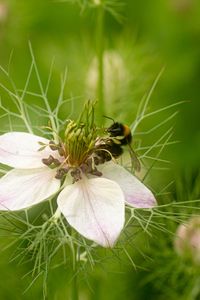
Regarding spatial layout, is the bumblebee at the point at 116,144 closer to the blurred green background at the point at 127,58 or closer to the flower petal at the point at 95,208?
the flower petal at the point at 95,208

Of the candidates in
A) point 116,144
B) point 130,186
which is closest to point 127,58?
point 116,144

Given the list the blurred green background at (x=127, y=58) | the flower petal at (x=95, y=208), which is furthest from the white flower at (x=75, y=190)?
the blurred green background at (x=127, y=58)

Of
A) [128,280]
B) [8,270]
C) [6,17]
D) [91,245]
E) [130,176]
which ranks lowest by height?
[128,280]

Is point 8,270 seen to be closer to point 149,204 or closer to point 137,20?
point 149,204

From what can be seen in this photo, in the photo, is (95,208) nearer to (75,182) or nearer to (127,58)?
(75,182)

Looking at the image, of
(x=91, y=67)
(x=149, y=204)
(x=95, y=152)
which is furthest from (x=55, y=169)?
(x=91, y=67)

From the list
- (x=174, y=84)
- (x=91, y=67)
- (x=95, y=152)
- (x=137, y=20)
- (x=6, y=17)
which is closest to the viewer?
(x=95, y=152)
